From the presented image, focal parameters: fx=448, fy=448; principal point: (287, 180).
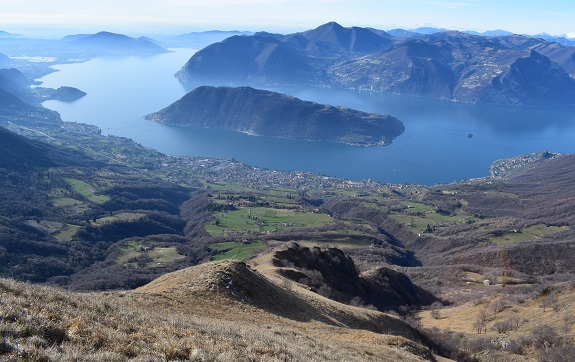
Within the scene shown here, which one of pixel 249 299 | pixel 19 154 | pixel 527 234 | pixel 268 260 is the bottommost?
pixel 19 154

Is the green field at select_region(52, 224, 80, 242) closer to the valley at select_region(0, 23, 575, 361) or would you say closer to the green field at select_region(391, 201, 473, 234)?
the valley at select_region(0, 23, 575, 361)

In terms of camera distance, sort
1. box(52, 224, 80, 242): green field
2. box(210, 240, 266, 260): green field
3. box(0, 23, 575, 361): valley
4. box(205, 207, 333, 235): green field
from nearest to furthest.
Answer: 1. box(0, 23, 575, 361): valley
2. box(210, 240, 266, 260): green field
3. box(52, 224, 80, 242): green field
4. box(205, 207, 333, 235): green field

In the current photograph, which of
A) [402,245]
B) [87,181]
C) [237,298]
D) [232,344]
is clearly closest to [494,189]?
[402,245]

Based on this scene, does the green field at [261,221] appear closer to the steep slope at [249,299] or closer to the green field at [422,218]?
the green field at [422,218]

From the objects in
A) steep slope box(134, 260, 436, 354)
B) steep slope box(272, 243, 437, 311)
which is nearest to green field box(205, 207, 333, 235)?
steep slope box(272, 243, 437, 311)

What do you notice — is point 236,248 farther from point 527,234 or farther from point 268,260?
point 527,234

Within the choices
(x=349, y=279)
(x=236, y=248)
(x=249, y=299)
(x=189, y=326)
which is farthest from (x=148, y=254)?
(x=189, y=326)

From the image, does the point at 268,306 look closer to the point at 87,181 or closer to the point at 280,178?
the point at 87,181
